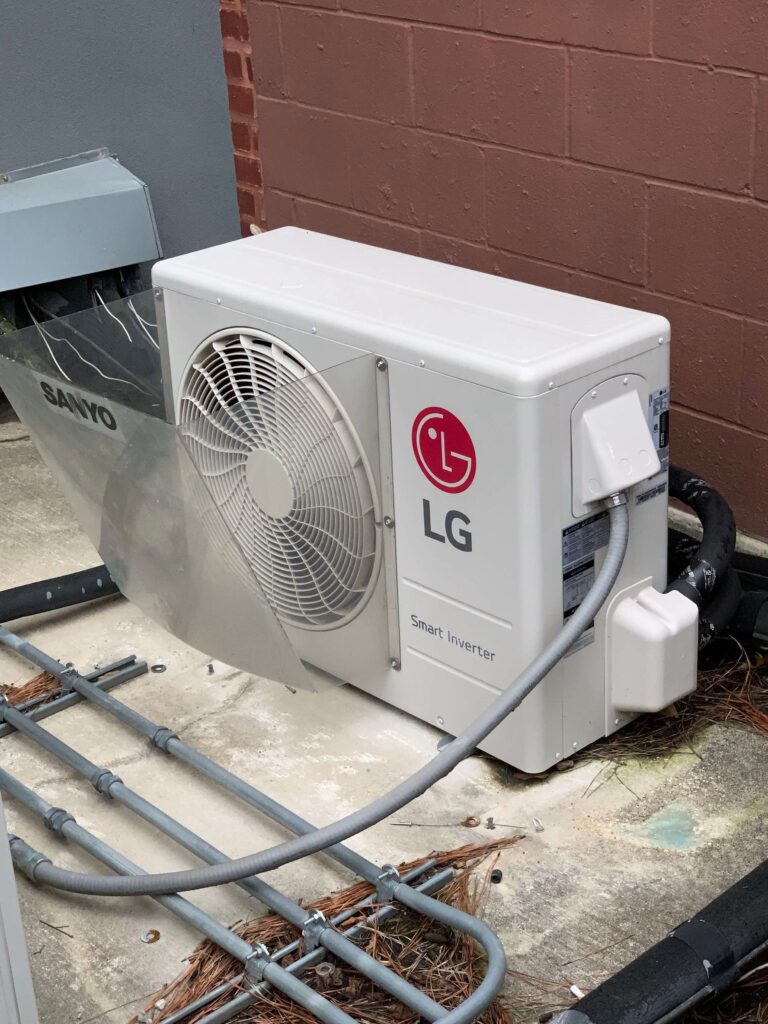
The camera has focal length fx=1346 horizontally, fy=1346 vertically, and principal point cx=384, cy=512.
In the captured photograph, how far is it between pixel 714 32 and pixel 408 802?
1.55 metres

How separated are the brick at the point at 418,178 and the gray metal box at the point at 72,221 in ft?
2.10

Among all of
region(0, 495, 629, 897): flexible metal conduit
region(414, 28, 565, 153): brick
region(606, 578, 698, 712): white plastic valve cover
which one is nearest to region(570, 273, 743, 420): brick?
region(414, 28, 565, 153): brick

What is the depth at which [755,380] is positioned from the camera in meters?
2.70

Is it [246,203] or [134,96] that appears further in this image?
[246,203]

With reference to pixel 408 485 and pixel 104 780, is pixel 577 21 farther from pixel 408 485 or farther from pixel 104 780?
pixel 104 780

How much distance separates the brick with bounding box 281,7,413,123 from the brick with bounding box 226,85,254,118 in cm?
21

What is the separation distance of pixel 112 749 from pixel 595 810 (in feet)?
2.86

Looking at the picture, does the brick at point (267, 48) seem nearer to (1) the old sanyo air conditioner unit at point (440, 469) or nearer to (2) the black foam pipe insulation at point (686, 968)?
(1) the old sanyo air conditioner unit at point (440, 469)

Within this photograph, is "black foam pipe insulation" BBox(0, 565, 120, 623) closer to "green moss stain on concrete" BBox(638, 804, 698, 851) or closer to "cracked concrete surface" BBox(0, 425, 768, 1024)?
"cracked concrete surface" BBox(0, 425, 768, 1024)

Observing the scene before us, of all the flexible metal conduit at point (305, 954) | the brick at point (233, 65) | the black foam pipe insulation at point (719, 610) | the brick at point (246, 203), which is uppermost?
the brick at point (233, 65)

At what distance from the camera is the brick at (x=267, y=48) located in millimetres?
3480

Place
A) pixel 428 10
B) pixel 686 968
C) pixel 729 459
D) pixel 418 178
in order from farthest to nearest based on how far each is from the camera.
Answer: pixel 418 178, pixel 428 10, pixel 729 459, pixel 686 968

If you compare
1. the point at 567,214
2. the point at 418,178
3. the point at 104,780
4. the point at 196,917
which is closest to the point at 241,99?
the point at 418,178

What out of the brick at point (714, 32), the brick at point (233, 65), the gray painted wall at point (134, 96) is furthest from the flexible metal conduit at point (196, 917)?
the brick at point (233, 65)
